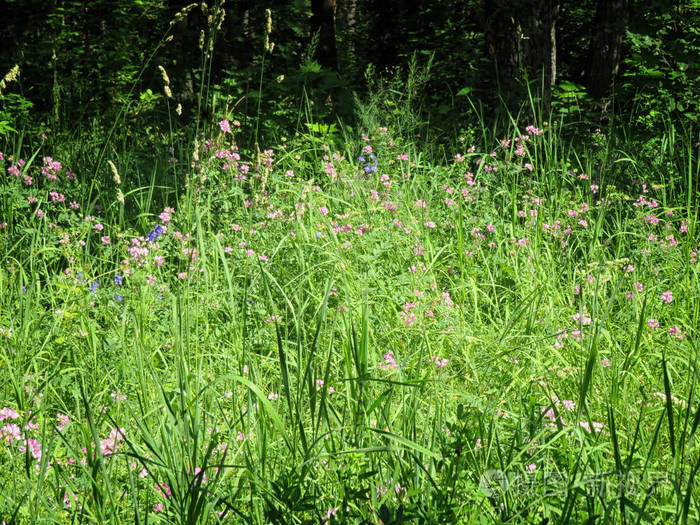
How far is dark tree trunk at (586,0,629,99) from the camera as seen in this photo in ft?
26.3

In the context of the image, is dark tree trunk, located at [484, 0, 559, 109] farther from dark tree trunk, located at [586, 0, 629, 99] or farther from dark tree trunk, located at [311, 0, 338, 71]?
dark tree trunk, located at [586, 0, 629, 99]

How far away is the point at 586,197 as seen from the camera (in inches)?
150

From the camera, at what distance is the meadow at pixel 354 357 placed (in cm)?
150

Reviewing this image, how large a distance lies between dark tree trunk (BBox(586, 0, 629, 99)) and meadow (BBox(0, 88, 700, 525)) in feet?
13.5

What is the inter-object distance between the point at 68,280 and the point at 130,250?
277 mm

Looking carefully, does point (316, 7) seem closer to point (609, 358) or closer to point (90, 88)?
point (90, 88)

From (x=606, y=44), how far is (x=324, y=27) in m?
3.48

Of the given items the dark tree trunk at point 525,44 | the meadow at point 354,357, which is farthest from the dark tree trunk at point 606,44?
the meadow at point 354,357

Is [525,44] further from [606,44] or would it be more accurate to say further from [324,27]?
[606,44]

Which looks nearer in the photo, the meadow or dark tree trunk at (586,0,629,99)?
the meadow

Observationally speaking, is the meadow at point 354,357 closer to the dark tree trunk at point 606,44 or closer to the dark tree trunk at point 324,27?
the dark tree trunk at point 324,27

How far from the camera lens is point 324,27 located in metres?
7.38

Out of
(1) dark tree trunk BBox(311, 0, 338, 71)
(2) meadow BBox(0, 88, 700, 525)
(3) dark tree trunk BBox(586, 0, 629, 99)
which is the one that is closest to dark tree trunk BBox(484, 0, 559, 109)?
(2) meadow BBox(0, 88, 700, 525)

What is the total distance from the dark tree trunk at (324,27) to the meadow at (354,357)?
3534 millimetres
